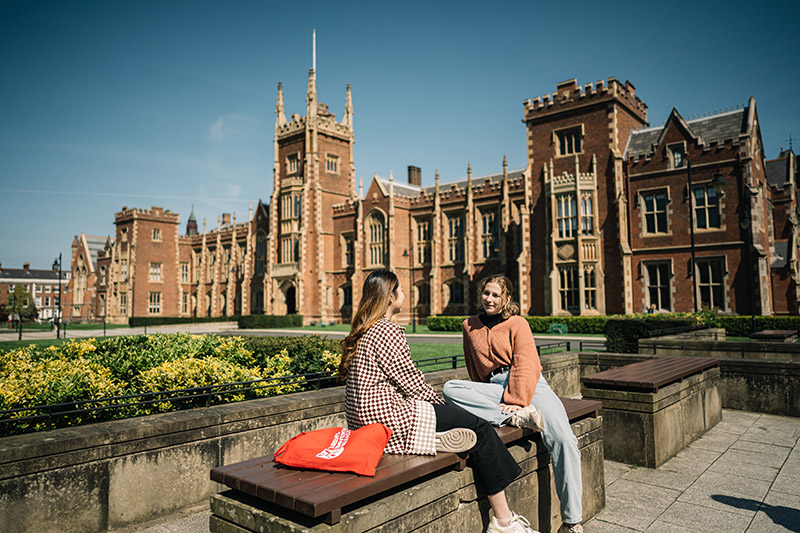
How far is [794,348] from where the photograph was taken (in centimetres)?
1121

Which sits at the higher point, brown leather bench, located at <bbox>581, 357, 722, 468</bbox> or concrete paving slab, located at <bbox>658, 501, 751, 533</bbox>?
brown leather bench, located at <bbox>581, 357, 722, 468</bbox>

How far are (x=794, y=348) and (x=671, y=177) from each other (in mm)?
17583

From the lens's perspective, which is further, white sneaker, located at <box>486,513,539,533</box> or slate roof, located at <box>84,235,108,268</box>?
slate roof, located at <box>84,235,108,268</box>

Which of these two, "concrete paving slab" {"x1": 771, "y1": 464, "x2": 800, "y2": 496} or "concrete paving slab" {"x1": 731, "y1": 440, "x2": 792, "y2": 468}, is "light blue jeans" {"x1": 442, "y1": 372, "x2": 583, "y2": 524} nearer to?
"concrete paving slab" {"x1": 771, "y1": 464, "x2": 800, "y2": 496}

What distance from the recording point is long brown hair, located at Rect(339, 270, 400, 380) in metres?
3.49

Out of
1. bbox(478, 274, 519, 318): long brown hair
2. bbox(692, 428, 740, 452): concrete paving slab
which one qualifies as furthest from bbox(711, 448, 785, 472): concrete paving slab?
bbox(478, 274, 519, 318): long brown hair

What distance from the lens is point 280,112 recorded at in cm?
4847

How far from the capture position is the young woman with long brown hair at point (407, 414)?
3307 millimetres

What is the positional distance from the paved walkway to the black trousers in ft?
5.15

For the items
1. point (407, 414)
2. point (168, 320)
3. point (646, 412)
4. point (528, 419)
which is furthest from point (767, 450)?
point (168, 320)

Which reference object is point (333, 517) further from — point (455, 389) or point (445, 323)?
point (445, 323)

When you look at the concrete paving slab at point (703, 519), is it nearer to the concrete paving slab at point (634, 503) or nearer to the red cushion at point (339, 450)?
the concrete paving slab at point (634, 503)

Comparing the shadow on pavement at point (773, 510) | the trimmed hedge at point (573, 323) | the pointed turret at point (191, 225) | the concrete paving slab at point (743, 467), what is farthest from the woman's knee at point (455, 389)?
the pointed turret at point (191, 225)

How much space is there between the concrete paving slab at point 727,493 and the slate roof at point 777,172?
1396 inches
